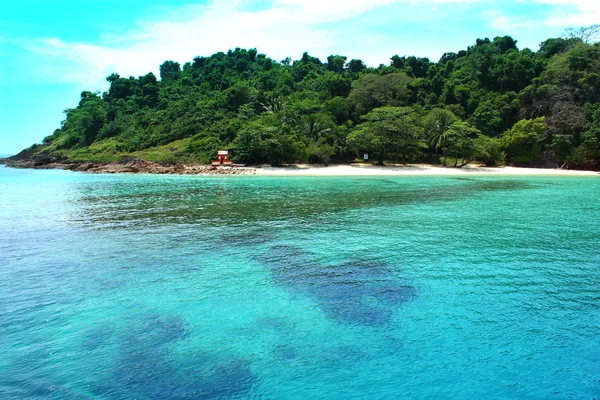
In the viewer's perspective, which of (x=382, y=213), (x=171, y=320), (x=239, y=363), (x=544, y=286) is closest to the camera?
(x=239, y=363)

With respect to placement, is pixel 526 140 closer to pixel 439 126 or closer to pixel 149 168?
pixel 439 126

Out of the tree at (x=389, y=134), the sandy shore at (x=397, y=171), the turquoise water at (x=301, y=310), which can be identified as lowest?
the turquoise water at (x=301, y=310)

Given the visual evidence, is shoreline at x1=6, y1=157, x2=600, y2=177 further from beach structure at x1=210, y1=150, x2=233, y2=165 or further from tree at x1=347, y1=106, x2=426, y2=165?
tree at x1=347, y1=106, x2=426, y2=165

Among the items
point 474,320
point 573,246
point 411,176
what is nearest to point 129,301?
point 474,320

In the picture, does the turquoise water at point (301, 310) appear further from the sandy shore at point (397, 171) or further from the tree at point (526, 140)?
the tree at point (526, 140)

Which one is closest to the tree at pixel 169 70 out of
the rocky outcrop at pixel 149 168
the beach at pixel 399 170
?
the rocky outcrop at pixel 149 168

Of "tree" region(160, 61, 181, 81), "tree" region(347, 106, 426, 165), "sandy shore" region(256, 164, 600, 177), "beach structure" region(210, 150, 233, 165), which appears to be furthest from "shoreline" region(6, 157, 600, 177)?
"tree" region(160, 61, 181, 81)

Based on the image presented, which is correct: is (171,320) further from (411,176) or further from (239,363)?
(411,176)
